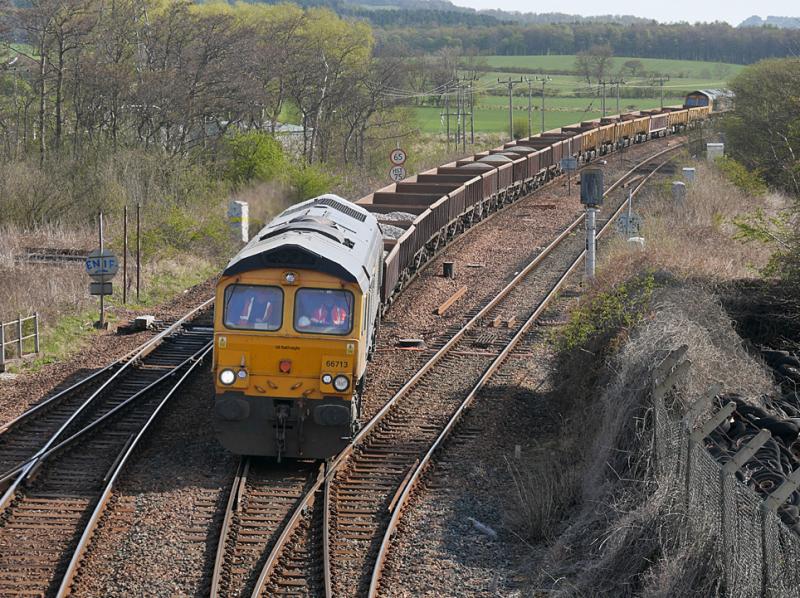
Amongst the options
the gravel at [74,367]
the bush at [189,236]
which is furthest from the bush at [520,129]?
the gravel at [74,367]

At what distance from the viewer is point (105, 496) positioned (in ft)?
36.8

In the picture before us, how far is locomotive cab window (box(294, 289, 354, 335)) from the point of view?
11922 mm

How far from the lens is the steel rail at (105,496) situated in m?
9.37

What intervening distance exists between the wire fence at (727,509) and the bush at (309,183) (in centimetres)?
2653

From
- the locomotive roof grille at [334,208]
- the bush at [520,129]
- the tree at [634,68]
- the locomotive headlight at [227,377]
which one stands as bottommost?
the locomotive headlight at [227,377]

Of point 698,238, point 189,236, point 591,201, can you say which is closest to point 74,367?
point 591,201

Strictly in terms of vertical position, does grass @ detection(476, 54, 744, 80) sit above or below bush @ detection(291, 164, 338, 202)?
above

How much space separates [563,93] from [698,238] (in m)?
95.0

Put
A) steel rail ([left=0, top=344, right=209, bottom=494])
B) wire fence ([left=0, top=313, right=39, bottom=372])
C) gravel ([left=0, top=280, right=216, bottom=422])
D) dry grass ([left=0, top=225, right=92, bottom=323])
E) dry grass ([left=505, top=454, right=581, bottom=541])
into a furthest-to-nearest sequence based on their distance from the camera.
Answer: dry grass ([left=0, top=225, right=92, bottom=323]), wire fence ([left=0, top=313, right=39, bottom=372]), gravel ([left=0, top=280, right=216, bottom=422]), steel rail ([left=0, top=344, right=209, bottom=494]), dry grass ([left=505, top=454, right=581, bottom=541])

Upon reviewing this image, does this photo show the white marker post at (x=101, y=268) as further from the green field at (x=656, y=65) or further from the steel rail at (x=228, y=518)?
the green field at (x=656, y=65)

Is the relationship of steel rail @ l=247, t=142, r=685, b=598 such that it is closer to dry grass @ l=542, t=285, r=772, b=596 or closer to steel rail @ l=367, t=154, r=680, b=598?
steel rail @ l=367, t=154, r=680, b=598

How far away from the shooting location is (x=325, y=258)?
39.2 feet

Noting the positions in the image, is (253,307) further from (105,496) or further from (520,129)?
(520,129)

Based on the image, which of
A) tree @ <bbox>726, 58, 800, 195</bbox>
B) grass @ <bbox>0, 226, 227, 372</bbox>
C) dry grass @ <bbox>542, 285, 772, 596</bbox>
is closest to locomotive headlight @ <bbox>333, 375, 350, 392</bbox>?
dry grass @ <bbox>542, 285, 772, 596</bbox>
